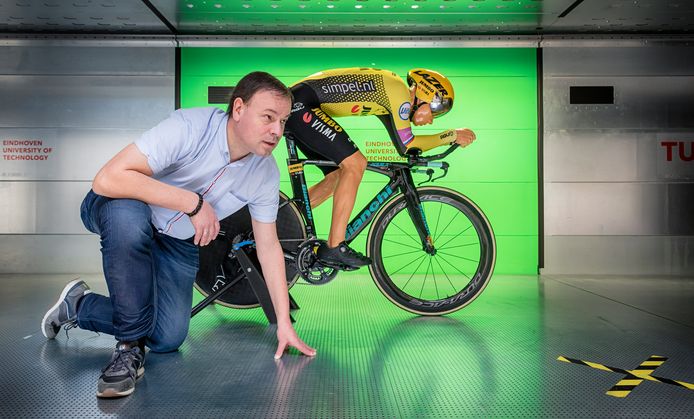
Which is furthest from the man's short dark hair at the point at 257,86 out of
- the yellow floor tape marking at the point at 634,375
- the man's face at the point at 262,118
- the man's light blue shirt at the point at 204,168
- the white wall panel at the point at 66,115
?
the white wall panel at the point at 66,115

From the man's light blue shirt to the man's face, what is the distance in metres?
0.14

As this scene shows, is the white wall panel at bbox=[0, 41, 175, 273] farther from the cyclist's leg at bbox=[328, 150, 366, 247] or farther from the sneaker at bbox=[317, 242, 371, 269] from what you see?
the sneaker at bbox=[317, 242, 371, 269]

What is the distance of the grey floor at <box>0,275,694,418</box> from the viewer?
183cm

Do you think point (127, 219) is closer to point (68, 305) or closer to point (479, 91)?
point (68, 305)

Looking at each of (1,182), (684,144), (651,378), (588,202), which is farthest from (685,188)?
(1,182)

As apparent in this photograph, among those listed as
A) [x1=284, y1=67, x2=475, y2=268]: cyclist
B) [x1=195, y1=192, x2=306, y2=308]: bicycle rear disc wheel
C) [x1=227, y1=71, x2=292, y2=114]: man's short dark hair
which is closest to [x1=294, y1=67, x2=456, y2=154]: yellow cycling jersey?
[x1=284, y1=67, x2=475, y2=268]: cyclist

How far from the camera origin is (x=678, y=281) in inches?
224

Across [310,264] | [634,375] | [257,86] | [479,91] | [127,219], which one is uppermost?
[479,91]

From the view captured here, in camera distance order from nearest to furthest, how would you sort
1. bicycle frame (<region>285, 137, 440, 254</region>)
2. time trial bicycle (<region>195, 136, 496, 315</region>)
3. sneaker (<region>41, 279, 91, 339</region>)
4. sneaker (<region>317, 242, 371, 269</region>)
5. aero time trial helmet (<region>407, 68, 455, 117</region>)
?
sneaker (<region>41, 279, 91, 339</region>) → sneaker (<region>317, 242, 371, 269</region>) → time trial bicycle (<region>195, 136, 496, 315</region>) → bicycle frame (<region>285, 137, 440, 254</region>) → aero time trial helmet (<region>407, 68, 455, 117</region>)

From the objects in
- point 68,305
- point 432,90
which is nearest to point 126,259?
point 68,305

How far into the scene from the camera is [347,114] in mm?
3486

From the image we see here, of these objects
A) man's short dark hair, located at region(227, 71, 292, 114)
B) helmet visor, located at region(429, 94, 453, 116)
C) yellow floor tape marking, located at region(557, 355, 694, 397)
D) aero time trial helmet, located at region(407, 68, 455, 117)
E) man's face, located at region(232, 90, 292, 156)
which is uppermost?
aero time trial helmet, located at region(407, 68, 455, 117)

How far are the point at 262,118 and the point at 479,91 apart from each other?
4.82 m

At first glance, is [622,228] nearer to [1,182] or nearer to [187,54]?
[187,54]
